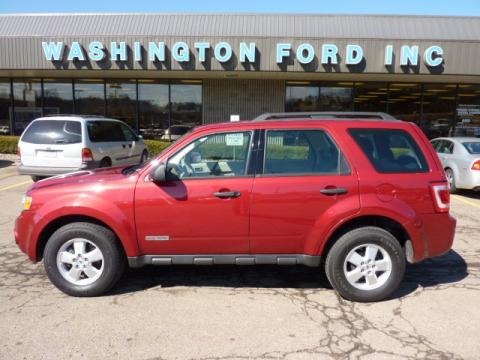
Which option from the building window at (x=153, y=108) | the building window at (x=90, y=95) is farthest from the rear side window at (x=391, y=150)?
the building window at (x=90, y=95)

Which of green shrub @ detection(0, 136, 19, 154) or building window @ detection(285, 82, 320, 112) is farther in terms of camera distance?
building window @ detection(285, 82, 320, 112)

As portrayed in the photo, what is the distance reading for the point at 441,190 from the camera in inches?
164

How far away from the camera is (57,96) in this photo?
19344 millimetres

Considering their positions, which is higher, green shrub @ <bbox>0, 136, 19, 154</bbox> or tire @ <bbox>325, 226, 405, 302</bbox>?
green shrub @ <bbox>0, 136, 19, 154</bbox>

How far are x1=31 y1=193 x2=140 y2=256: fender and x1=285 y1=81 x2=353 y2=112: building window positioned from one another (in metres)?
15.6

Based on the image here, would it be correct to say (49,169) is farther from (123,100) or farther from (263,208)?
(123,100)

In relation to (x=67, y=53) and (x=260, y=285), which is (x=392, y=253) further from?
(x=67, y=53)


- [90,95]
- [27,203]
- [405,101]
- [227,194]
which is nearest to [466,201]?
[227,194]

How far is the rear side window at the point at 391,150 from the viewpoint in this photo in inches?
166

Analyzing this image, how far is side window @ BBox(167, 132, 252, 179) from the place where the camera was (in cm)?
421

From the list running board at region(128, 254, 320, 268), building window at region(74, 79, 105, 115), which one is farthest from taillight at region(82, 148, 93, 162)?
building window at region(74, 79, 105, 115)

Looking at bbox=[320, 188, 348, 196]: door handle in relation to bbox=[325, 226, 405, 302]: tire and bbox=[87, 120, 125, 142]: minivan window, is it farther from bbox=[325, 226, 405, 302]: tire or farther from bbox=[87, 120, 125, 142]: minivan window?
bbox=[87, 120, 125, 142]: minivan window

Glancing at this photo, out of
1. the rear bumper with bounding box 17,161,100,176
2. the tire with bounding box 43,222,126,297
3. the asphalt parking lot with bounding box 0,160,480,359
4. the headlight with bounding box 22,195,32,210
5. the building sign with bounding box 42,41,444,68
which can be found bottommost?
the asphalt parking lot with bounding box 0,160,480,359

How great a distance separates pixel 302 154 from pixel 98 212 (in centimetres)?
200
